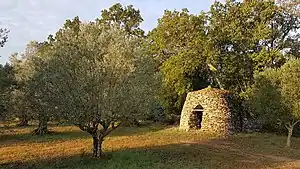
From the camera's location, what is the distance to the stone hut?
3412cm

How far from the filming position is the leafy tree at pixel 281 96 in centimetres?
2597

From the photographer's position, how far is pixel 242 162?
818 inches

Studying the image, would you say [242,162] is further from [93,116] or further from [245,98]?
[245,98]

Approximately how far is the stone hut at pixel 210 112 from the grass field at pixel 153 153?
6.92ft

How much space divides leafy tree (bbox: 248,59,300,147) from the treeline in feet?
0.25

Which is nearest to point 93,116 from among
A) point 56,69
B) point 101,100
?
point 101,100

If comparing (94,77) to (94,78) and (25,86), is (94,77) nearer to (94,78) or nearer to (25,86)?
(94,78)

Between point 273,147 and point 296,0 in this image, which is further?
point 296,0

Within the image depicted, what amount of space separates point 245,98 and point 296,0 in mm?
13635

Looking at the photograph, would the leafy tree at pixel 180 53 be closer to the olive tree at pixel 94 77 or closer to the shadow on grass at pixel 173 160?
the shadow on grass at pixel 173 160

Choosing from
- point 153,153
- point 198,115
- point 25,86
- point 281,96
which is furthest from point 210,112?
point 25,86

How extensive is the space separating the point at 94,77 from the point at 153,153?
7.49 m

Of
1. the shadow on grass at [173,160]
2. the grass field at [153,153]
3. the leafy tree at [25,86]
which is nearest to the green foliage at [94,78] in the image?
the shadow on grass at [173,160]

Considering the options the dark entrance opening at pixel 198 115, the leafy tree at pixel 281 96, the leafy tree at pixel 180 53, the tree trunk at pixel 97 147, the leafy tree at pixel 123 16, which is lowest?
the tree trunk at pixel 97 147
